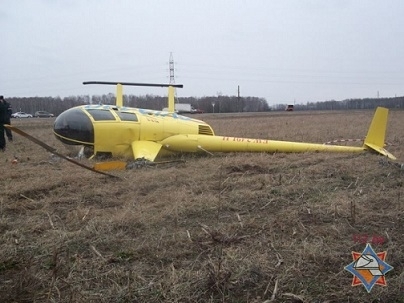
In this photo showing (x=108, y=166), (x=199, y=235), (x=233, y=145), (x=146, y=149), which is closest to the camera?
(x=199, y=235)

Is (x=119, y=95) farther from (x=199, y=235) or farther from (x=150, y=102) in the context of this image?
(x=150, y=102)

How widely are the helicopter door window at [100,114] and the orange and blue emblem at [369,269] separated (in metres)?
8.91

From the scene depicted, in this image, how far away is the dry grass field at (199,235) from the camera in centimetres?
304

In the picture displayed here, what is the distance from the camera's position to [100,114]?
10.7 m

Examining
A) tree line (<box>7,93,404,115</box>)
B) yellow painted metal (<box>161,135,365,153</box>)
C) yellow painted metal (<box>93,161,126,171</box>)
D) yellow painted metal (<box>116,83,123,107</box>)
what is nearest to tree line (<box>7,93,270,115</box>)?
tree line (<box>7,93,404,115</box>)

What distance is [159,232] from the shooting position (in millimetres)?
4316

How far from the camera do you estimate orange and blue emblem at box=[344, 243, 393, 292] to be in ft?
8.93

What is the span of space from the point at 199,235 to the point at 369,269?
1926 mm

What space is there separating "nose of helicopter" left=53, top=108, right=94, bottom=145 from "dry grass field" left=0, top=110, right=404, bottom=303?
3.00 metres

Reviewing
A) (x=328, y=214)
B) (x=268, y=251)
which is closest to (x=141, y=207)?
(x=268, y=251)

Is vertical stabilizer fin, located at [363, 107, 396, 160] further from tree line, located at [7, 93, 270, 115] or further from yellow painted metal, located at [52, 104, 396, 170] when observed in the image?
tree line, located at [7, 93, 270, 115]

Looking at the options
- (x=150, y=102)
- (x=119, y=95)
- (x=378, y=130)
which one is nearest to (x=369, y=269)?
(x=378, y=130)

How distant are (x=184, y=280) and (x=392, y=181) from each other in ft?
16.1

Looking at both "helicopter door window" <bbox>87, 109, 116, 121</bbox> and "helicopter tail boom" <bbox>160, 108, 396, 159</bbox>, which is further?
"helicopter door window" <bbox>87, 109, 116, 121</bbox>
